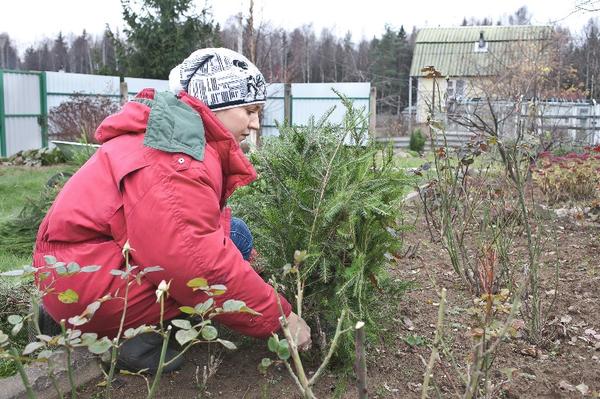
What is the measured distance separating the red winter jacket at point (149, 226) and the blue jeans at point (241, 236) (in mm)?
277

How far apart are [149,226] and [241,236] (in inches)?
24.8

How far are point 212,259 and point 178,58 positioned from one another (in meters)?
18.7

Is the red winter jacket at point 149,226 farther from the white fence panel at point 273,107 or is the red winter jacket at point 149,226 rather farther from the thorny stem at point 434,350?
the white fence panel at point 273,107

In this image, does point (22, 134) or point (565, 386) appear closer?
point (565, 386)

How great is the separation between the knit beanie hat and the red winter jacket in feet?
0.27

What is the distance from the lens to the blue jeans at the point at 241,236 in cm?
234

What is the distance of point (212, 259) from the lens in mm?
1771

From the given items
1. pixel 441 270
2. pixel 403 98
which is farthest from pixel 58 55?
pixel 441 270

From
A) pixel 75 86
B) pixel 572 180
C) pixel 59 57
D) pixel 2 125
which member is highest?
pixel 59 57

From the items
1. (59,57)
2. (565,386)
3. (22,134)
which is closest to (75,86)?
(22,134)

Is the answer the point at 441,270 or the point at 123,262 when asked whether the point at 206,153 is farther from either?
the point at 441,270

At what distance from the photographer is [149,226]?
5.76 ft

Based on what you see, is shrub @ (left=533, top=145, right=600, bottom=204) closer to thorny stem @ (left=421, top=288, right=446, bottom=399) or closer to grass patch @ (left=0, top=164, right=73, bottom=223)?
grass patch @ (left=0, top=164, right=73, bottom=223)

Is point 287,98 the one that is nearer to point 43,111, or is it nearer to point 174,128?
point 43,111
